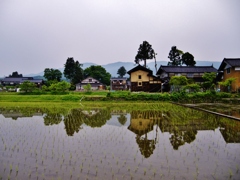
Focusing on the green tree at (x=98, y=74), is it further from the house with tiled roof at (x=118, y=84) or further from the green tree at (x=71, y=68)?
the house with tiled roof at (x=118, y=84)

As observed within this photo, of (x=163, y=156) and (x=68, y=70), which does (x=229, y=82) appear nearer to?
(x=163, y=156)

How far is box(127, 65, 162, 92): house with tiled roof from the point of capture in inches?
1384

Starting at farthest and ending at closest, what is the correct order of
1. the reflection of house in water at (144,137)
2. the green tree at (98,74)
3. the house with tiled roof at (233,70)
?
the green tree at (98,74) < the house with tiled roof at (233,70) < the reflection of house in water at (144,137)

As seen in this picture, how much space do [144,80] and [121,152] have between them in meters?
28.8

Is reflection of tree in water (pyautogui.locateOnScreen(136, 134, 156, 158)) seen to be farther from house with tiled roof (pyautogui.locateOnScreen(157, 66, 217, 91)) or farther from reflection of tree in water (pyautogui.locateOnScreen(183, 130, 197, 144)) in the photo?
house with tiled roof (pyautogui.locateOnScreen(157, 66, 217, 91))

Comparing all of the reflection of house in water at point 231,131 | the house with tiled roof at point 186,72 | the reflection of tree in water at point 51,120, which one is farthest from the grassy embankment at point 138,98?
the reflection of house in water at point 231,131

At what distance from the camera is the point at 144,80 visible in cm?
3544

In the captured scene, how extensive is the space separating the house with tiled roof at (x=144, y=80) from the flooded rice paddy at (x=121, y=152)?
23.7m

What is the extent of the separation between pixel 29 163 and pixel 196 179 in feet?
14.9

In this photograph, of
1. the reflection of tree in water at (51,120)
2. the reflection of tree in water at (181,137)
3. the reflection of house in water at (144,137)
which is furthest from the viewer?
the reflection of tree in water at (51,120)

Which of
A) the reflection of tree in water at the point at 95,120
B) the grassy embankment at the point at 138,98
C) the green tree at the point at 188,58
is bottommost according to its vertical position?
the reflection of tree in water at the point at 95,120

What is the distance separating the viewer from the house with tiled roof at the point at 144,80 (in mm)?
35156

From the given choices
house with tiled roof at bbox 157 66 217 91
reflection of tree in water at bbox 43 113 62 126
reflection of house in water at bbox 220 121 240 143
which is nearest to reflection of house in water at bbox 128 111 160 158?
reflection of house in water at bbox 220 121 240 143

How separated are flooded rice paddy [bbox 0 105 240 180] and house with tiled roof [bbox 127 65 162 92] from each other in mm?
23680
